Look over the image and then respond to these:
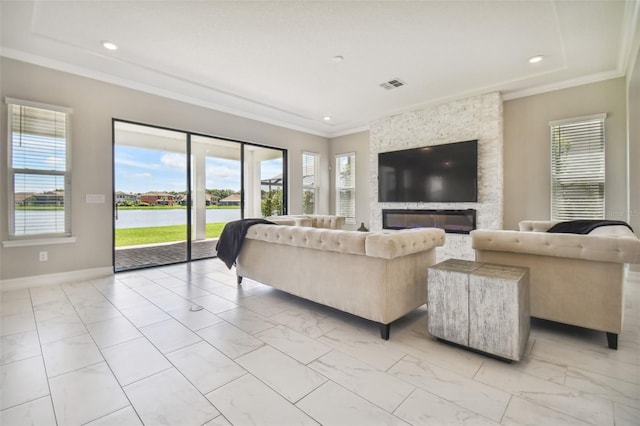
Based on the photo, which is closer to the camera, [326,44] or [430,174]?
[326,44]

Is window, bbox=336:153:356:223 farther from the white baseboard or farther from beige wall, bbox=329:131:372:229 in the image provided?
the white baseboard

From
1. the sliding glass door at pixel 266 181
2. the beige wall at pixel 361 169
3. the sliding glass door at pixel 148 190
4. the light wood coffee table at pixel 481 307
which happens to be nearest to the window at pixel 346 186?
the beige wall at pixel 361 169

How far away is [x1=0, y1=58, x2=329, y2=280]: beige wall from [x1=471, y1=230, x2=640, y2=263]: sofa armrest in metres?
4.92

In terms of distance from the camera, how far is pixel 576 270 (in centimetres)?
218

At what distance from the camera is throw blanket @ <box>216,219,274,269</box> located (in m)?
3.57

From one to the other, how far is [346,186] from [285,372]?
6.13 m

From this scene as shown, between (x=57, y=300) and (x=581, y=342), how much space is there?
4.99 m

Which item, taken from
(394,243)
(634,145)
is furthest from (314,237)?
(634,145)

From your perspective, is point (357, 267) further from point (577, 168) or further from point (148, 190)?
point (148, 190)

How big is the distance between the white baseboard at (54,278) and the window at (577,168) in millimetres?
6990

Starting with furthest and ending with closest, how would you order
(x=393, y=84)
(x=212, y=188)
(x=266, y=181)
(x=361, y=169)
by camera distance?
(x=361, y=169) → (x=266, y=181) → (x=212, y=188) → (x=393, y=84)

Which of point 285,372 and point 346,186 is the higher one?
point 346,186

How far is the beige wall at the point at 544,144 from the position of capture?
4098 millimetres

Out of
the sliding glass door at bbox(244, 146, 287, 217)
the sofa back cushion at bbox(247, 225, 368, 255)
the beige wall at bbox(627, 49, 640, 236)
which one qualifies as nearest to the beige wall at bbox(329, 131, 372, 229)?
the sliding glass door at bbox(244, 146, 287, 217)
